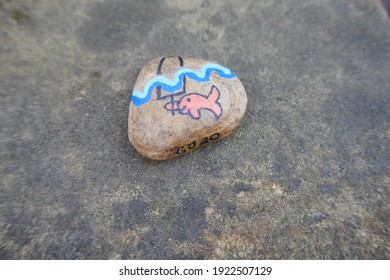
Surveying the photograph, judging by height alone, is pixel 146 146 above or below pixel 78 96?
below

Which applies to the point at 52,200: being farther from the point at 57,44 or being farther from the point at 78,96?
the point at 57,44

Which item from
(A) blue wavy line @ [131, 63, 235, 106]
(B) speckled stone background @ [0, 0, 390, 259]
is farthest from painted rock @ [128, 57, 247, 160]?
(B) speckled stone background @ [0, 0, 390, 259]

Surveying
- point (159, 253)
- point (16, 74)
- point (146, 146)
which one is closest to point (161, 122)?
point (146, 146)

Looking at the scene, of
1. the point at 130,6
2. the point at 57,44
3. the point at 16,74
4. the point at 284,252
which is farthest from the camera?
the point at 130,6

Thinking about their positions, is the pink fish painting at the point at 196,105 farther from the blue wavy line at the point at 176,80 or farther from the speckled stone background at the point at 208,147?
the speckled stone background at the point at 208,147

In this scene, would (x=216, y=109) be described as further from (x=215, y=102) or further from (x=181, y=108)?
(x=181, y=108)

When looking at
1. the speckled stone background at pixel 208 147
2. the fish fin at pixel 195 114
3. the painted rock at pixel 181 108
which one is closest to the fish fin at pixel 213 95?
the painted rock at pixel 181 108

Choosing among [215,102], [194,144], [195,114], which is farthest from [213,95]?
[194,144]

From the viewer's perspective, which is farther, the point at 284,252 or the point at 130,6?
the point at 130,6
